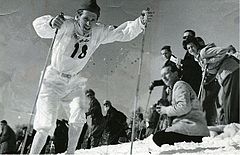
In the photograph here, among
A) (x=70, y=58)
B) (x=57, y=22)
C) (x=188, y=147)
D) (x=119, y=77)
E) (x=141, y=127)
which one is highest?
(x=57, y=22)

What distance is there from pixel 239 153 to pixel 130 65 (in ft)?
3.47

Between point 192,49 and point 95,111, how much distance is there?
36.3 inches

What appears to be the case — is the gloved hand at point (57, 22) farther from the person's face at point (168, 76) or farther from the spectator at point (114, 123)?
the person's face at point (168, 76)

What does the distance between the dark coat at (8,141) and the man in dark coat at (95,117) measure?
562 mm

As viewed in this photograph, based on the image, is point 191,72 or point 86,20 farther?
point 191,72

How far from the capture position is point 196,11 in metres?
3.66

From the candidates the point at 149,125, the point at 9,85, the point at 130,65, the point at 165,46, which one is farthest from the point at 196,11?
the point at 9,85

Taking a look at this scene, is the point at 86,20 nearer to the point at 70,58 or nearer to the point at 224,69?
the point at 70,58

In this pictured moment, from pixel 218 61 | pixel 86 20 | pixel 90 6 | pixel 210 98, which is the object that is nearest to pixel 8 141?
pixel 86 20

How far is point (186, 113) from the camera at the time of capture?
11.4ft

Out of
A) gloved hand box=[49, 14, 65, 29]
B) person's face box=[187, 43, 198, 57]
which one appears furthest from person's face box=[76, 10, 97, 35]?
person's face box=[187, 43, 198, 57]

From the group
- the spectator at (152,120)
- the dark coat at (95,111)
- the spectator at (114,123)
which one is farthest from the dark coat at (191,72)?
the dark coat at (95,111)

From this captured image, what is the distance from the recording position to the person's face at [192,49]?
359 cm

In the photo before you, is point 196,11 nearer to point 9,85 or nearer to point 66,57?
point 66,57
